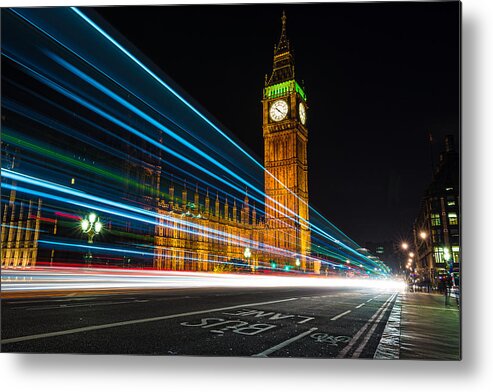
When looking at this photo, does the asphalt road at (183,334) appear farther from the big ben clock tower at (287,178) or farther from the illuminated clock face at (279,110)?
the illuminated clock face at (279,110)

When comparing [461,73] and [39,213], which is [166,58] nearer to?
[461,73]

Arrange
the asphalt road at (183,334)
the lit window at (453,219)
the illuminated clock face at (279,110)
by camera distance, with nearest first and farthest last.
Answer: the asphalt road at (183,334), the lit window at (453,219), the illuminated clock face at (279,110)

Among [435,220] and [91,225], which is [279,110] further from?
[91,225]

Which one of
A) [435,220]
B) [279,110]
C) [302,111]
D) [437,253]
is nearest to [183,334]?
[435,220]

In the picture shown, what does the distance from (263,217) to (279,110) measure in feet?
69.3

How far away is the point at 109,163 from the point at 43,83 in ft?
105

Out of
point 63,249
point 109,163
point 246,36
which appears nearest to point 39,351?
point 246,36

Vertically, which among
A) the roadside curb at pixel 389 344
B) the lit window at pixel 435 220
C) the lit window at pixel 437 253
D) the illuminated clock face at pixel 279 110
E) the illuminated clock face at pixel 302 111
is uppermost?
the illuminated clock face at pixel 279 110

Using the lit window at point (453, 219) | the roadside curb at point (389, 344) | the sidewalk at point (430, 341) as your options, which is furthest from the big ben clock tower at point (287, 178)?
the roadside curb at point (389, 344)

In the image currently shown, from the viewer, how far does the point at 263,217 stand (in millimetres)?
74000

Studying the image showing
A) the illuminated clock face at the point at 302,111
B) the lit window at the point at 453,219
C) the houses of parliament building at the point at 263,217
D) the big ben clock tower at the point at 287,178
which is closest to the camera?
the lit window at the point at 453,219

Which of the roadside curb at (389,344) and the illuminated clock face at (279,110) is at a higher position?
the illuminated clock face at (279,110)

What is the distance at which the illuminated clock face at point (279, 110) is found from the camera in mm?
65625

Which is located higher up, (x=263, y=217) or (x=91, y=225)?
(x=263, y=217)
